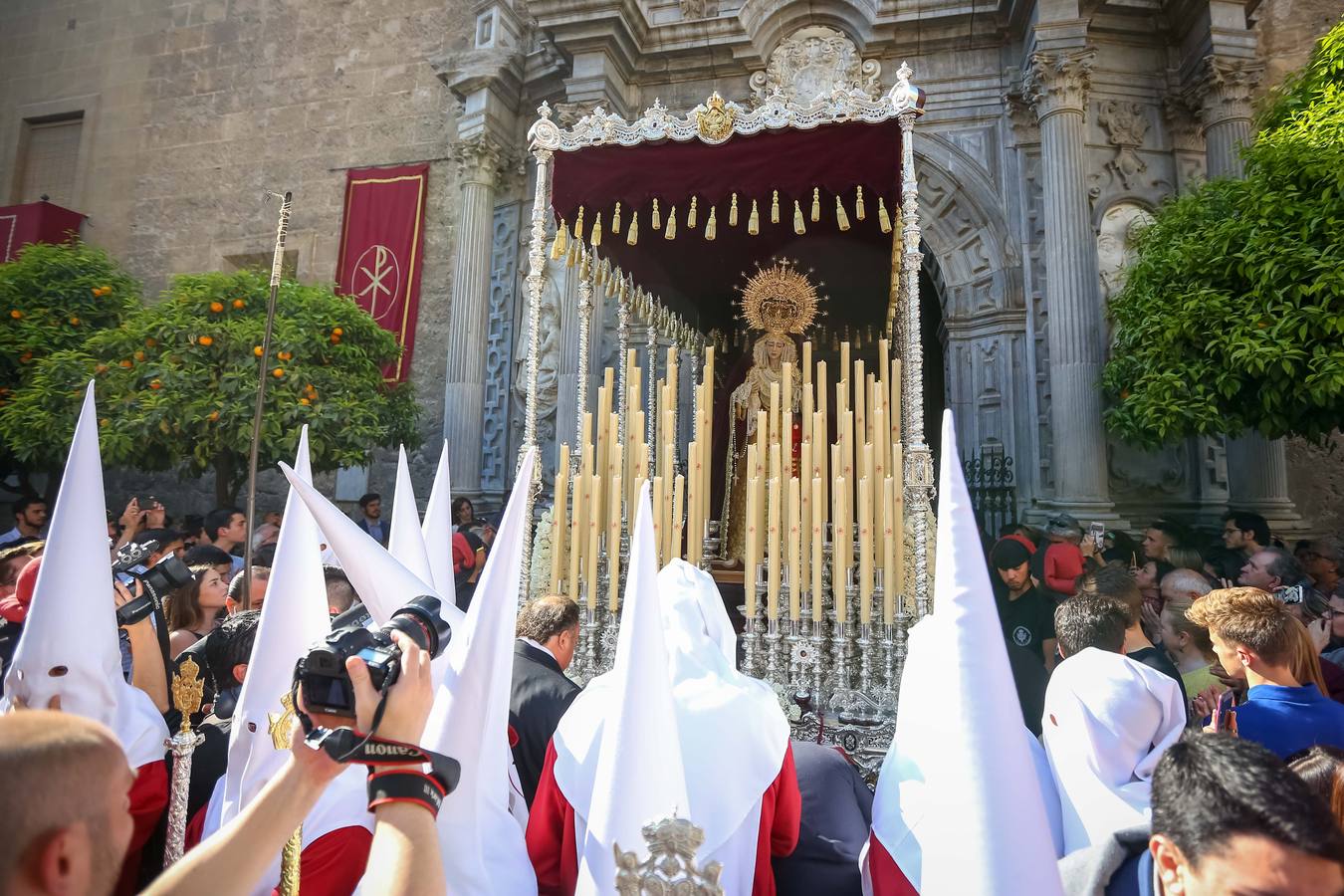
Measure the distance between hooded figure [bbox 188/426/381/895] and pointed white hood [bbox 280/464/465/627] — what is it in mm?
95

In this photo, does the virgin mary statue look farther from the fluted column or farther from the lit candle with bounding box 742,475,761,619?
the fluted column

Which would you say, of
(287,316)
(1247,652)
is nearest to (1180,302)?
(1247,652)

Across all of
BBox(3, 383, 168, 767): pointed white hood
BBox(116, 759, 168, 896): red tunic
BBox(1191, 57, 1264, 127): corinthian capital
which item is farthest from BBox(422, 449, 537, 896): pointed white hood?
BBox(1191, 57, 1264, 127): corinthian capital

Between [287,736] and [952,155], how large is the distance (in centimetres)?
798

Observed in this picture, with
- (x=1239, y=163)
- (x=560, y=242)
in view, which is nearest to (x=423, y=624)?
(x=560, y=242)

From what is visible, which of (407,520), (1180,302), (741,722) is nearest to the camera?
(741,722)

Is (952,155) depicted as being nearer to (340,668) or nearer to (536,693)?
(536,693)

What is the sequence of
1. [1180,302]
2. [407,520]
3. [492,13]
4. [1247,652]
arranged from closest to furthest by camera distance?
[1247,652]
[407,520]
[1180,302]
[492,13]

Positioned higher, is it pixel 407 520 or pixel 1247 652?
pixel 407 520

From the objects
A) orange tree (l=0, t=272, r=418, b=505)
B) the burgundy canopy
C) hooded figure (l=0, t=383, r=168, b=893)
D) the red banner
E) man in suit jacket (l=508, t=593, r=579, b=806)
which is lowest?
man in suit jacket (l=508, t=593, r=579, b=806)

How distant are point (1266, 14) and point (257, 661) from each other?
10.6 meters

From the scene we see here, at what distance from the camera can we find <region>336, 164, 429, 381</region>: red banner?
10.1 metres

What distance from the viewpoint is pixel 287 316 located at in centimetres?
744

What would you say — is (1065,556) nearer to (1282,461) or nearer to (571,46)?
(1282,461)
